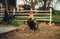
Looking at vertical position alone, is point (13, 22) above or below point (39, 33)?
above

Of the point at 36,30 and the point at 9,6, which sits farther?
the point at 9,6

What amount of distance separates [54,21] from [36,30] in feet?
2.92

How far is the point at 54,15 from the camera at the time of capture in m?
6.60

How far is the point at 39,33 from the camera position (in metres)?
5.27

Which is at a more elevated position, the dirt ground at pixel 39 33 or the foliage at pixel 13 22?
the foliage at pixel 13 22

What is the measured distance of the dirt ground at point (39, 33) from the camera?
495 centimetres

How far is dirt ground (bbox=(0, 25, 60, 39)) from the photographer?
195 inches

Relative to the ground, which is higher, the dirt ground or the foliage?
the foliage

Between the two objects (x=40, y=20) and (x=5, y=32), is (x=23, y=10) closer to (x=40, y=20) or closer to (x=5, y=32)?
(x=40, y=20)

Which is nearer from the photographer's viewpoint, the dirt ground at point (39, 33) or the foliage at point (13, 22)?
the dirt ground at point (39, 33)

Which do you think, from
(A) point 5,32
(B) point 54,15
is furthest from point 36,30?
(B) point 54,15

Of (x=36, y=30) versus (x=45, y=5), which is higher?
(x=45, y=5)

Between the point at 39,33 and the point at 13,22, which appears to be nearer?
the point at 39,33

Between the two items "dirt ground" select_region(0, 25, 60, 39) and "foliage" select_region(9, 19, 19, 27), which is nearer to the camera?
"dirt ground" select_region(0, 25, 60, 39)
